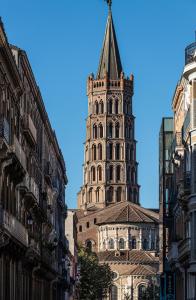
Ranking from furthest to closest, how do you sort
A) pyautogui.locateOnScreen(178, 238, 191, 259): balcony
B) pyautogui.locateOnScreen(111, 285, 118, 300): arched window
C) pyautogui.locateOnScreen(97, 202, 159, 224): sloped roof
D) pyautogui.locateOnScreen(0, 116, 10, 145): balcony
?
1. pyautogui.locateOnScreen(97, 202, 159, 224): sloped roof
2. pyautogui.locateOnScreen(111, 285, 118, 300): arched window
3. pyautogui.locateOnScreen(178, 238, 191, 259): balcony
4. pyautogui.locateOnScreen(0, 116, 10, 145): balcony

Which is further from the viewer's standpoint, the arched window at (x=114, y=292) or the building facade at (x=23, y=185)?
the arched window at (x=114, y=292)

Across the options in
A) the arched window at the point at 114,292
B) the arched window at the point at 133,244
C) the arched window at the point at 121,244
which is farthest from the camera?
the arched window at the point at 133,244

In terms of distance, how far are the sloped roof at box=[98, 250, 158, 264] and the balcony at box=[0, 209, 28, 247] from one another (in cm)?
14375

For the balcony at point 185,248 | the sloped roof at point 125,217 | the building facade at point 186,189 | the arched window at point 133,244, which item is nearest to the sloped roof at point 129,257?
the arched window at point 133,244

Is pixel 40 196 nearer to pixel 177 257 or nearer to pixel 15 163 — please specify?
pixel 177 257

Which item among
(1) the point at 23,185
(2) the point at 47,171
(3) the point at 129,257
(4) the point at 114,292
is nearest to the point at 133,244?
(3) the point at 129,257

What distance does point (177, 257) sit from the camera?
54.2 m

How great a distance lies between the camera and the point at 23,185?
46.8 m

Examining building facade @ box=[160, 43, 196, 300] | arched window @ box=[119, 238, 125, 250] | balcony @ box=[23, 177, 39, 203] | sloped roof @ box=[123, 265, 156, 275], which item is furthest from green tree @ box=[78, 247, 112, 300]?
balcony @ box=[23, 177, 39, 203]

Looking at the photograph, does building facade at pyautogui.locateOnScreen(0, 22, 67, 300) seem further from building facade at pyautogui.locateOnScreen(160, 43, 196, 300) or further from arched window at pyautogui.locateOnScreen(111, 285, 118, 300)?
arched window at pyautogui.locateOnScreen(111, 285, 118, 300)

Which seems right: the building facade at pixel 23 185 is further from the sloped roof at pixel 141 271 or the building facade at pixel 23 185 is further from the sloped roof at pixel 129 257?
the sloped roof at pixel 129 257

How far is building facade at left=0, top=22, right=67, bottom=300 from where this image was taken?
3897cm

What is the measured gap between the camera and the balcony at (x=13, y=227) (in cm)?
3681

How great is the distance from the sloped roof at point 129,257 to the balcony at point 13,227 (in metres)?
144
